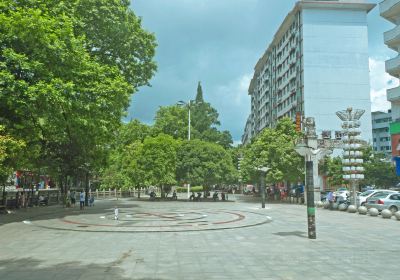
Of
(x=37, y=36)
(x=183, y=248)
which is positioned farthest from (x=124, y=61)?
(x=183, y=248)

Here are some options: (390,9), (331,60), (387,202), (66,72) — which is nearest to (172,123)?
(331,60)

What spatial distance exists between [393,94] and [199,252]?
32.8 metres

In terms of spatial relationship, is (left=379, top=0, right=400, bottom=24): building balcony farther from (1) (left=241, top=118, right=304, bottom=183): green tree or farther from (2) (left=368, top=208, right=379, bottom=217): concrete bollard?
(2) (left=368, top=208, right=379, bottom=217): concrete bollard

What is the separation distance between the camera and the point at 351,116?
1278 inches

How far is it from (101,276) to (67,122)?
15.6m

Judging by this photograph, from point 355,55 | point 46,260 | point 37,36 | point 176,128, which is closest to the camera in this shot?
point 46,260

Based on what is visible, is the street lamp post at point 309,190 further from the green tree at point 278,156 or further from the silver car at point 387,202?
the green tree at point 278,156

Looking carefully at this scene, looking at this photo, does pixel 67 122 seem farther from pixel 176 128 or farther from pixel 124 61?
pixel 176 128

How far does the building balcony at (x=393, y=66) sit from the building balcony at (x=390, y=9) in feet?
14.1

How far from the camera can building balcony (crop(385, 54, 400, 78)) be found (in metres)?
39.6

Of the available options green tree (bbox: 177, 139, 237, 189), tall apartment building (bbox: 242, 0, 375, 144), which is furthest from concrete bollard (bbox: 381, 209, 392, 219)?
tall apartment building (bbox: 242, 0, 375, 144)

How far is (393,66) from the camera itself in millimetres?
40094

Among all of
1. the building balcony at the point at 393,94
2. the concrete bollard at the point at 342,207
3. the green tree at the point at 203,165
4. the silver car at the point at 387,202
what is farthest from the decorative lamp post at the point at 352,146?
the green tree at the point at 203,165

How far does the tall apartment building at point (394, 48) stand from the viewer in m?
38.3
